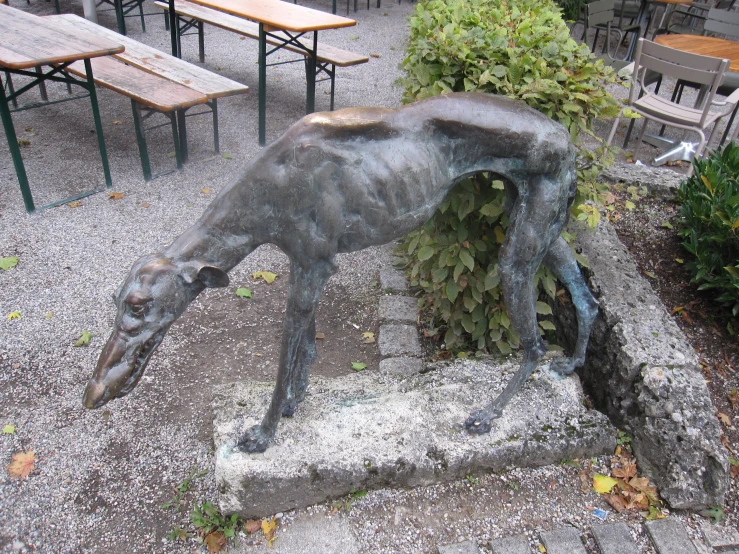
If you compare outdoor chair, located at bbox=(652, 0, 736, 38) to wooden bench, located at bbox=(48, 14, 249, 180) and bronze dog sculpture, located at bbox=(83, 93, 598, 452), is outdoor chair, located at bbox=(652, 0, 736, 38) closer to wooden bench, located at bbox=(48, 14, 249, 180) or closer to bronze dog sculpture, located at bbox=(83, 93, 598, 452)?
wooden bench, located at bbox=(48, 14, 249, 180)

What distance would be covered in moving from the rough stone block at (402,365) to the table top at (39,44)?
3.44 m

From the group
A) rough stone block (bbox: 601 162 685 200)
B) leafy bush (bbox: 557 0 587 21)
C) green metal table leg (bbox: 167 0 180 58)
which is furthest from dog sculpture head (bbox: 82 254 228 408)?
leafy bush (bbox: 557 0 587 21)

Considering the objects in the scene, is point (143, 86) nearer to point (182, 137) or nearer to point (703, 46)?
point (182, 137)

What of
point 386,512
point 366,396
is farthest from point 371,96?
point 386,512

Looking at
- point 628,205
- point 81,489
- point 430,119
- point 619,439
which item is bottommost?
point 81,489

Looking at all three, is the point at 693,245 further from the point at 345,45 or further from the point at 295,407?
the point at 345,45

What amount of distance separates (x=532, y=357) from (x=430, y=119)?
4.26 feet

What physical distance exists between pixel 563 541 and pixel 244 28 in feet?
23.4

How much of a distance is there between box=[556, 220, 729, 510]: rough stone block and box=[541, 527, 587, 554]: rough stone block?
1.77 feet

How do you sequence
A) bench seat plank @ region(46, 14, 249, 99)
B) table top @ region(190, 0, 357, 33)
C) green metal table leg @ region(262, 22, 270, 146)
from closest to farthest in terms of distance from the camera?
bench seat plank @ region(46, 14, 249, 99)
table top @ region(190, 0, 357, 33)
green metal table leg @ region(262, 22, 270, 146)

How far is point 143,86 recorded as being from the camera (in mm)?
5520

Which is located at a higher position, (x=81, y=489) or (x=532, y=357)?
(x=532, y=357)

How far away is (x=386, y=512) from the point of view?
2758 mm

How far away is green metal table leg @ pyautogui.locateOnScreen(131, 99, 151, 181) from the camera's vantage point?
5.39 m
